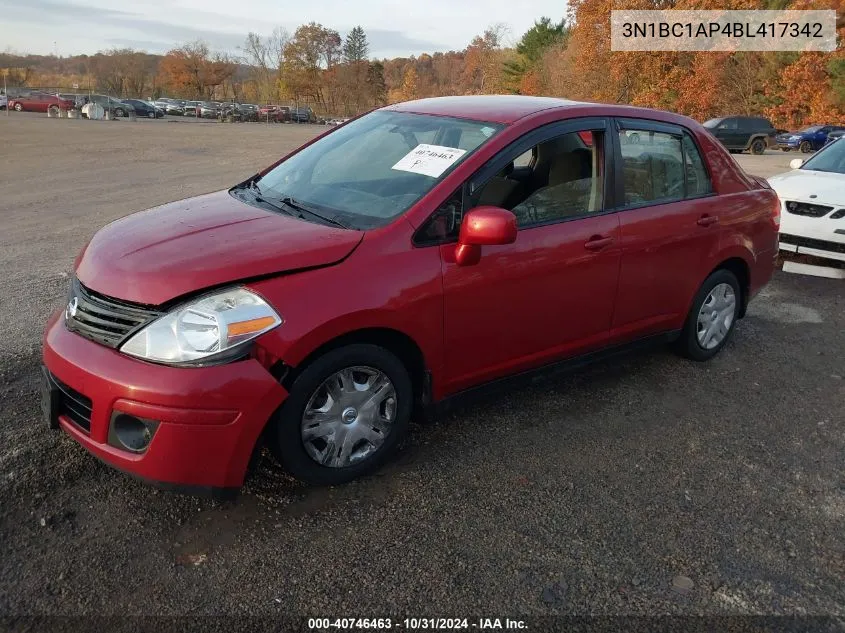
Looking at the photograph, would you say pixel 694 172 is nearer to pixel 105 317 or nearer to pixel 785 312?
pixel 785 312

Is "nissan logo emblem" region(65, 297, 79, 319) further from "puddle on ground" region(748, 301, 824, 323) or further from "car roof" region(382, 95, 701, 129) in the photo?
"puddle on ground" region(748, 301, 824, 323)

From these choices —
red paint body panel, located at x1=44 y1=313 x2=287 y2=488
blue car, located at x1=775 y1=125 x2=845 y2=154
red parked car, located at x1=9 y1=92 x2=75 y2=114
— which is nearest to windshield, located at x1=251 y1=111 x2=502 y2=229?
red paint body panel, located at x1=44 y1=313 x2=287 y2=488

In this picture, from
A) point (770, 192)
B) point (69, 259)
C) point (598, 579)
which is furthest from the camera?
point (69, 259)

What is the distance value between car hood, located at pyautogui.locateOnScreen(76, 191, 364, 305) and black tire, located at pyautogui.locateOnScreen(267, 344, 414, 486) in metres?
0.43

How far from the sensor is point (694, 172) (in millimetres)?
4578

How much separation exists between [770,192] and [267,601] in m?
4.57

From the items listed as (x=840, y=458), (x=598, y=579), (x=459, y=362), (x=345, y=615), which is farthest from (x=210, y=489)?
(x=840, y=458)

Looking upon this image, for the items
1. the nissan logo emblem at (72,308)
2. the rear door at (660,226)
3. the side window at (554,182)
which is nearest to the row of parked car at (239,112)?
the rear door at (660,226)

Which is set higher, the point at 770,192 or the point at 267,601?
the point at 770,192

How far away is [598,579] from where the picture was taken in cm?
267

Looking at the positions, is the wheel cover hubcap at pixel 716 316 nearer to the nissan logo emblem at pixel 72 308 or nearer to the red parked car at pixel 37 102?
the nissan logo emblem at pixel 72 308

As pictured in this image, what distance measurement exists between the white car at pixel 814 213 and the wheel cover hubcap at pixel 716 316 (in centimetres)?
304

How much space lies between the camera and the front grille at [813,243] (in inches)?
286

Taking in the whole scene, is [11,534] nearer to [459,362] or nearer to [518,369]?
[459,362]
